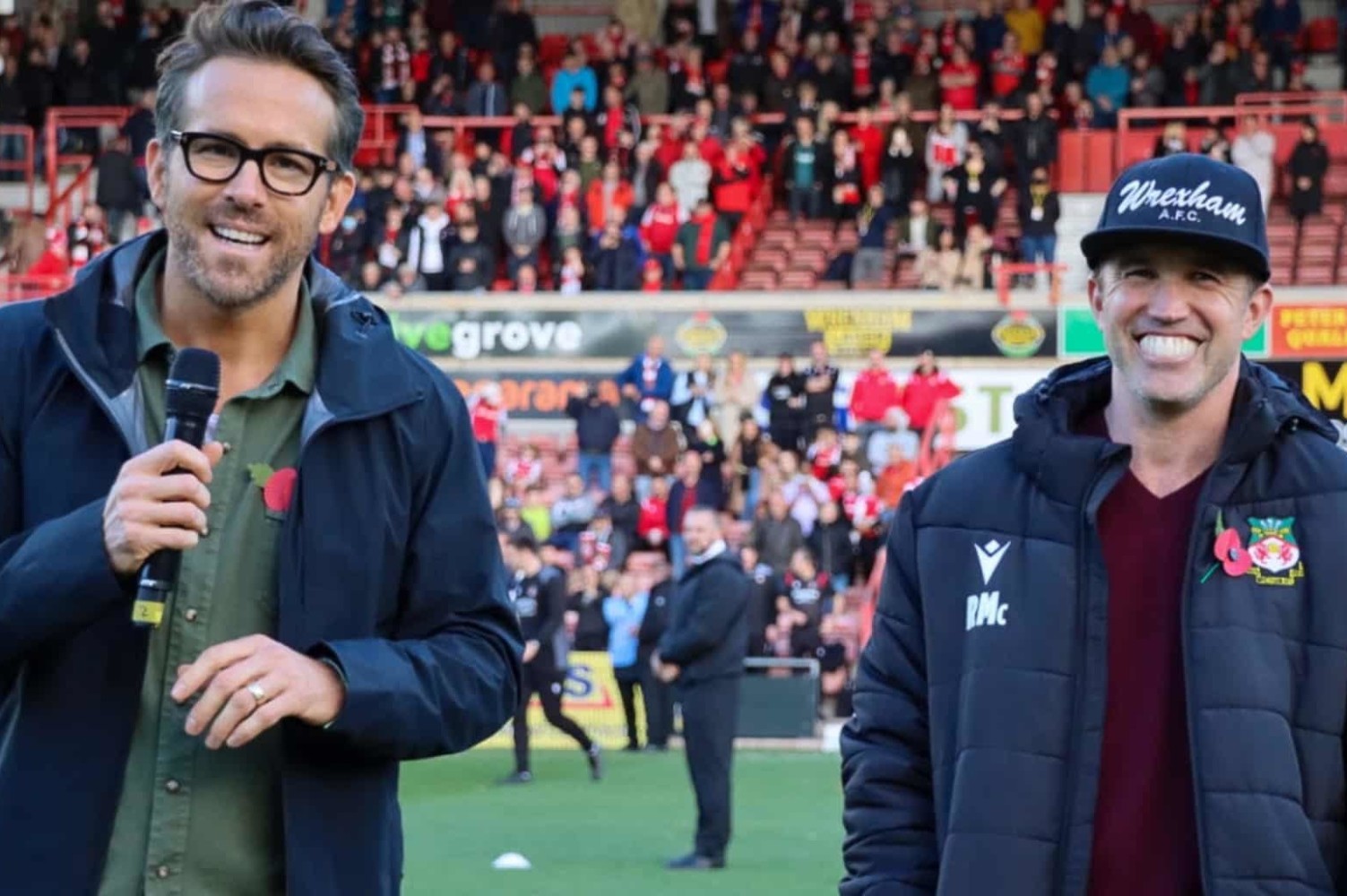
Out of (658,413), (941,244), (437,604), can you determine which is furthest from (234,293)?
(941,244)

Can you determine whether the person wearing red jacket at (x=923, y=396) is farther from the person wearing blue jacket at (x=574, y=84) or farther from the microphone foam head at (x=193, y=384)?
Answer: the microphone foam head at (x=193, y=384)

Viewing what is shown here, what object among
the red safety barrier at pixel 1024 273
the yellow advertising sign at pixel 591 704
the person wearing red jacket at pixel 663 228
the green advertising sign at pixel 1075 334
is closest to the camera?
the yellow advertising sign at pixel 591 704

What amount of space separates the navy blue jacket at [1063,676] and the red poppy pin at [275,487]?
0.93m

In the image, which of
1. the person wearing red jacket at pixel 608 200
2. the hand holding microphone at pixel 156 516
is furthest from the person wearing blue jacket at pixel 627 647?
the hand holding microphone at pixel 156 516

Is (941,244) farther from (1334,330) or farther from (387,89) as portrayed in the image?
(387,89)

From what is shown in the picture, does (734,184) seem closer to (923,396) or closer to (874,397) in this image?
(874,397)

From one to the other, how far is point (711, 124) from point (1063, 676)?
1145 inches

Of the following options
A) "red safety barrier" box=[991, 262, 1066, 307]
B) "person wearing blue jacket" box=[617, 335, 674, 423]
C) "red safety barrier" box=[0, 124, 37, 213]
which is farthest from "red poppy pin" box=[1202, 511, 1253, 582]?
"red safety barrier" box=[0, 124, 37, 213]

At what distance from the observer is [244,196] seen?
3.41m

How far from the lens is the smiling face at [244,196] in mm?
3432

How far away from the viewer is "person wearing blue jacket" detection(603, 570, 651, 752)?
71.4 feet

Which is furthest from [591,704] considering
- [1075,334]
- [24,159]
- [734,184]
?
[24,159]

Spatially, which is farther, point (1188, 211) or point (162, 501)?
point (1188, 211)

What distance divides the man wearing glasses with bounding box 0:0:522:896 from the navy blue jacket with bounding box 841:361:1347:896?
608 millimetres
